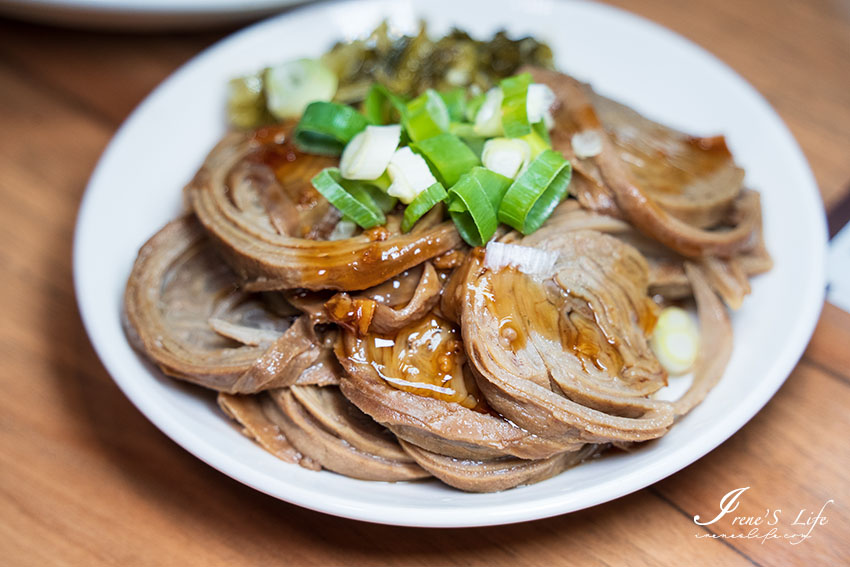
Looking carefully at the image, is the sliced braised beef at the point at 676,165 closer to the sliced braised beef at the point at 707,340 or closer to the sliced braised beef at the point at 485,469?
the sliced braised beef at the point at 707,340

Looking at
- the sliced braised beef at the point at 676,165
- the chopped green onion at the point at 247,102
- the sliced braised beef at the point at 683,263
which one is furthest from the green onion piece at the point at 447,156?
the chopped green onion at the point at 247,102

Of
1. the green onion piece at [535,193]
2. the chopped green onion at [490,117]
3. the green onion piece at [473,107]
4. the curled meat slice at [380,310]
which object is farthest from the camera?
the green onion piece at [473,107]

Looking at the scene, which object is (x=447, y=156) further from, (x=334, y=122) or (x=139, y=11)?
(x=139, y=11)

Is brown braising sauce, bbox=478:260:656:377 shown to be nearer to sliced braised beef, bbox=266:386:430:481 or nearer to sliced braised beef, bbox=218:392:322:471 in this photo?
sliced braised beef, bbox=266:386:430:481

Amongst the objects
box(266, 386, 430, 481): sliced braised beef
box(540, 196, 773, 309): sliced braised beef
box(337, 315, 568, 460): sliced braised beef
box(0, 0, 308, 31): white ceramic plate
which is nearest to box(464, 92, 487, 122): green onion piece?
box(540, 196, 773, 309): sliced braised beef

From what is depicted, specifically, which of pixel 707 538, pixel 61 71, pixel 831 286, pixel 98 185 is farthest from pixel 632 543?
pixel 61 71
